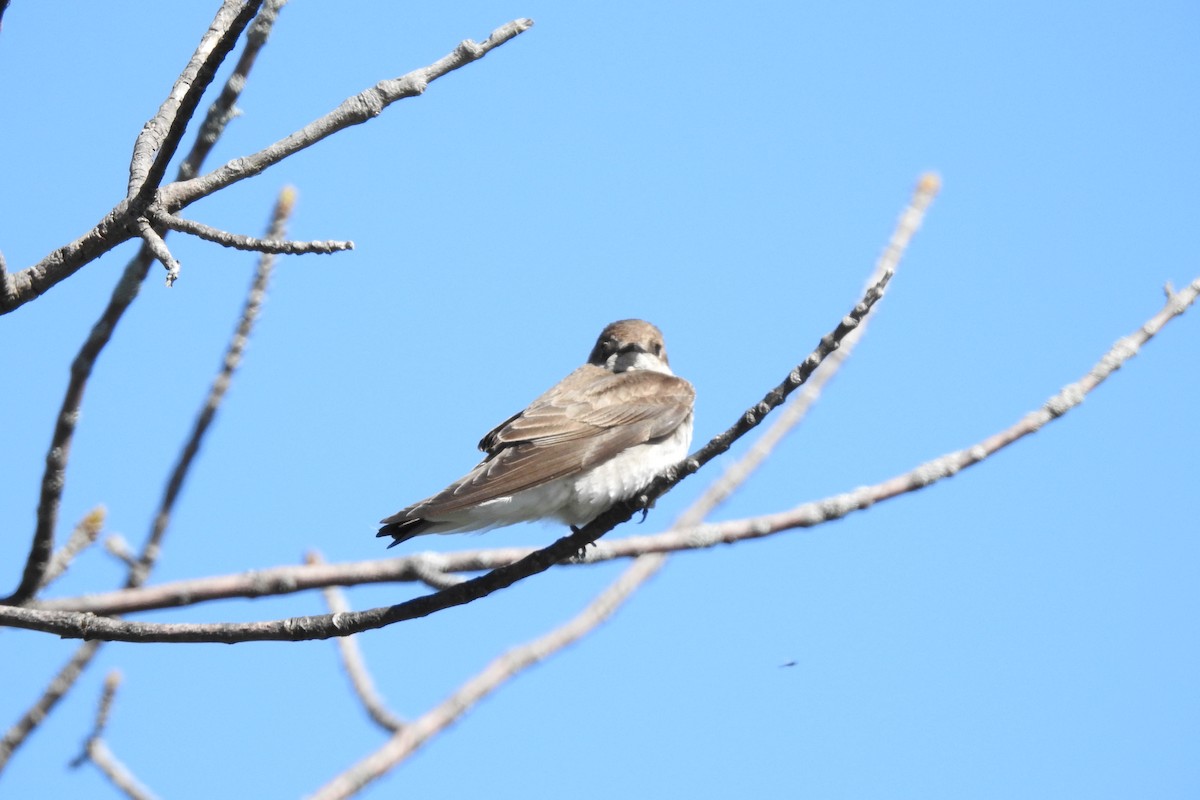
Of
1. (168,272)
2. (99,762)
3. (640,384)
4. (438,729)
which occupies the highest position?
(640,384)

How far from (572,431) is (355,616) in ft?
8.38

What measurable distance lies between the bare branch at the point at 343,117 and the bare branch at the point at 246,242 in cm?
9

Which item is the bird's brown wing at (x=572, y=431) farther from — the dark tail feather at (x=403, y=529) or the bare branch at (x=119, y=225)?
the bare branch at (x=119, y=225)

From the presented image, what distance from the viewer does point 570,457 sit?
18.8 feet

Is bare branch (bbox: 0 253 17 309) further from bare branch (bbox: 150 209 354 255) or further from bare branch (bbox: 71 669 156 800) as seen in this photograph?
bare branch (bbox: 71 669 156 800)

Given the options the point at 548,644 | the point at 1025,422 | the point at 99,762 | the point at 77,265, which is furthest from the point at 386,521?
the point at 1025,422

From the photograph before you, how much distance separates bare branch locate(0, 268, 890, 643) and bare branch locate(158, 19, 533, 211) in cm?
112

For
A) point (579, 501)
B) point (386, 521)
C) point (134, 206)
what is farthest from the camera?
point (579, 501)

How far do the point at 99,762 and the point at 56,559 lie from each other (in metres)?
0.99

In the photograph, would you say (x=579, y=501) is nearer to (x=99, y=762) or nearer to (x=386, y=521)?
(x=386, y=521)

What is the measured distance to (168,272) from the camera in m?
2.97

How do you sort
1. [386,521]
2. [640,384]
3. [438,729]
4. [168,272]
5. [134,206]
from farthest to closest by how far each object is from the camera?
[640,384] < [386,521] < [438,729] < [134,206] < [168,272]

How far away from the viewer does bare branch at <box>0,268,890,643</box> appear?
3344 millimetres

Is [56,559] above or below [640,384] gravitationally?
below
